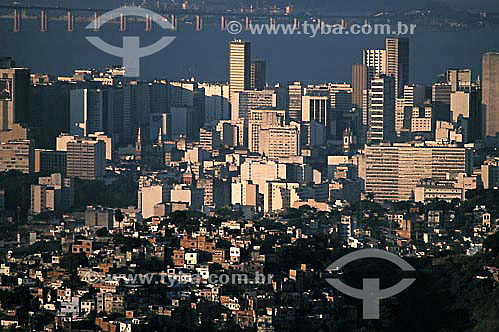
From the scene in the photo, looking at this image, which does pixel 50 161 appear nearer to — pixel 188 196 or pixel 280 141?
pixel 188 196

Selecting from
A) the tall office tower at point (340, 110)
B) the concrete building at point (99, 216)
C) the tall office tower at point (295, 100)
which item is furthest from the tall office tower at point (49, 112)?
the concrete building at point (99, 216)

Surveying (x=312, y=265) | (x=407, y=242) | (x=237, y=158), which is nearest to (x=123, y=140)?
(x=237, y=158)

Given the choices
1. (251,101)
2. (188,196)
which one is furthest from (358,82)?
(188,196)

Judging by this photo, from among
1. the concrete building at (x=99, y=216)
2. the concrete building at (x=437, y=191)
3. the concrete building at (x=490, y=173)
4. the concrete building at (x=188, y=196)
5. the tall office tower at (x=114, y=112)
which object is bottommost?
the concrete building at (x=99, y=216)

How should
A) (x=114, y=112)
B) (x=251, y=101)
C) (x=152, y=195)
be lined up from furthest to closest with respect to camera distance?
1. (x=251, y=101)
2. (x=114, y=112)
3. (x=152, y=195)

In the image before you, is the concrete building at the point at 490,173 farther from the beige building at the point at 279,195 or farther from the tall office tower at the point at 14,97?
the tall office tower at the point at 14,97

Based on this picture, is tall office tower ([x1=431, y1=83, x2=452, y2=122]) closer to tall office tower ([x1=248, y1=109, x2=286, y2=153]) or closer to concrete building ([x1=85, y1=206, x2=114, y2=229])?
tall office tower ([x1=248, y1=109, x2=286, y2=153])
